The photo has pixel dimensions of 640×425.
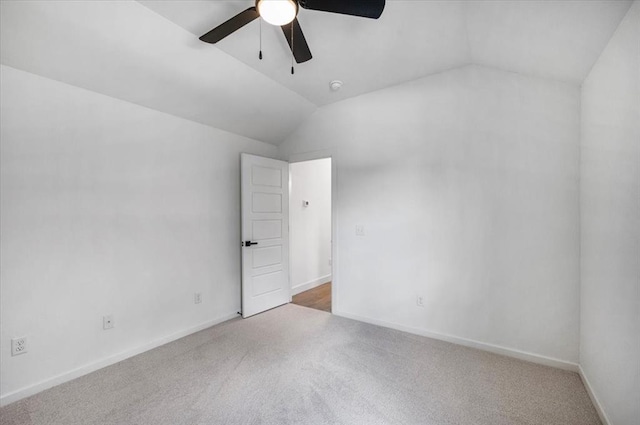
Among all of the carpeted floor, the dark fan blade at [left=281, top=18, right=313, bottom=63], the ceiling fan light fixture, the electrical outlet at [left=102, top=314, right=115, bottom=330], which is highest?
the dark fan blade at [left=281, top=18, right=313, bottom=63]

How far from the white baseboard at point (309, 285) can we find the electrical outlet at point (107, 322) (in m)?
2.42

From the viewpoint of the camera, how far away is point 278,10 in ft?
4.64

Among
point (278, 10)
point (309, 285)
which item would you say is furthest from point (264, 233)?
point (278, 10)

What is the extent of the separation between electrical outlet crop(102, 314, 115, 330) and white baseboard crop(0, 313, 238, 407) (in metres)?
0.26

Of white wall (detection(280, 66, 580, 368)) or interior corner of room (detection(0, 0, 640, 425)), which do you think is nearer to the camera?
interior corner of room (detection(0, 0, 640, 425))

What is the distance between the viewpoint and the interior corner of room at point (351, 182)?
1.81 metres

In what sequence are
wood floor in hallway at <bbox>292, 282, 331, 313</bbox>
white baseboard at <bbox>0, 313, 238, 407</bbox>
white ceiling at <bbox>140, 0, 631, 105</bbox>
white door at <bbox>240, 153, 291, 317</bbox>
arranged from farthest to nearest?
wood floor in hallway at <bbox>292, 282, 331, 313</bbox> → white door at <bbox>240, 153, 291, 317</bbox> → white baseboard at <bbox>0, 313, 238, 407</bbox> → white ceiling at <bbox>140, 0, 631, 105</bbox>

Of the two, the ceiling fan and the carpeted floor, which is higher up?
the ceiling fan

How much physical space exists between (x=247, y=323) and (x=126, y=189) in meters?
1.91

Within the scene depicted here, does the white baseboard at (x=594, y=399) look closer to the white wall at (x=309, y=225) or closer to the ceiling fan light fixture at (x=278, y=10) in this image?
the ceiling fan light fixture at (x=278, y=10)

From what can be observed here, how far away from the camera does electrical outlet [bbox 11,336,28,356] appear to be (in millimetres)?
1965

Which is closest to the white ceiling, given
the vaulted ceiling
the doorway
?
the vaulted ceiling

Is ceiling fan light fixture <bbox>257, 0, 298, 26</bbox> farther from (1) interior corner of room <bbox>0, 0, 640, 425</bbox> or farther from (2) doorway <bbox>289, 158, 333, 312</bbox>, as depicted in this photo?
(2) doorway <bbox>289, 158, 333, 312</bbox>

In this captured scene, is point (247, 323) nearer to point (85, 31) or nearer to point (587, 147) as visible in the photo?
point (85, 31)
